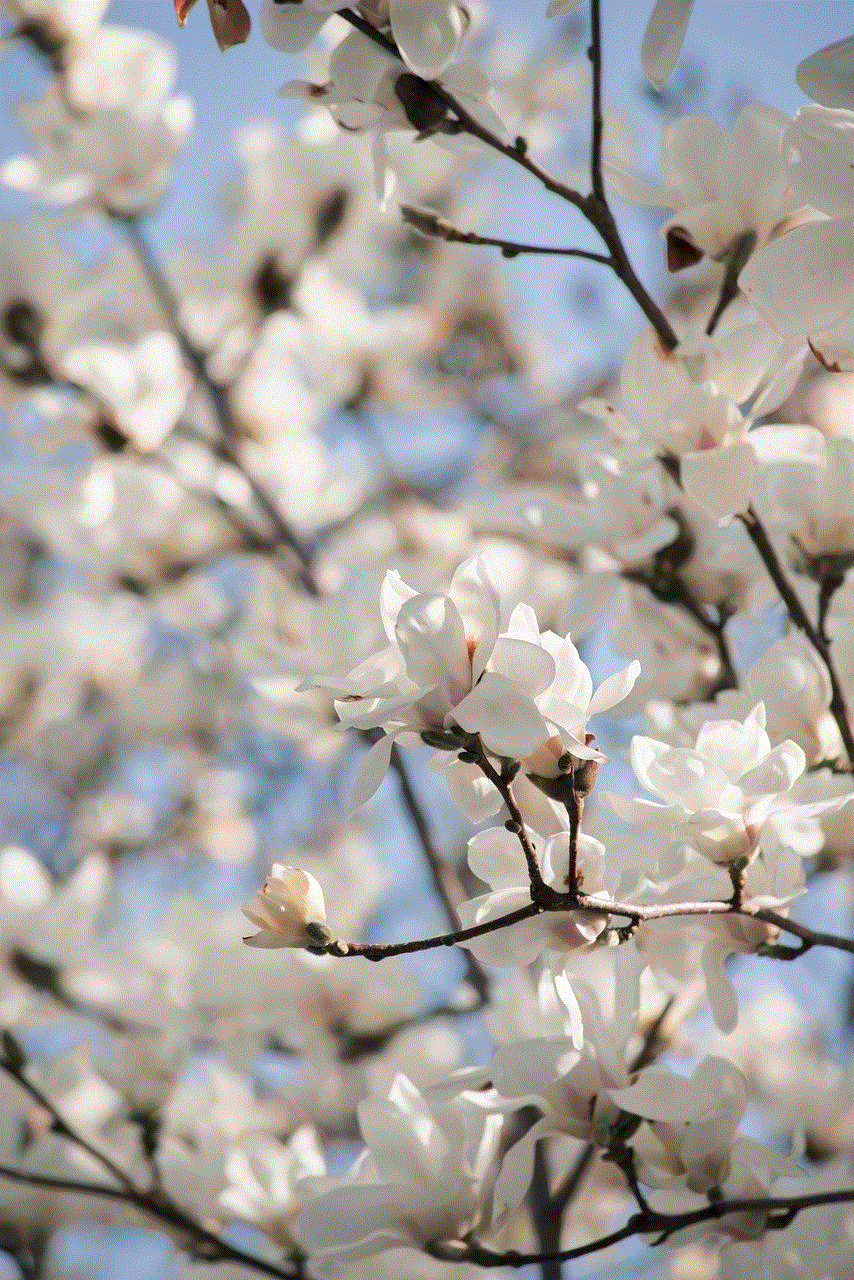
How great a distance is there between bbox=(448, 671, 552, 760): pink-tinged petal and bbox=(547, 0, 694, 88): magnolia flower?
1.05 ft

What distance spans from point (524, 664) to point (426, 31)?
33 cm

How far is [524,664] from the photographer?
1.80 feet

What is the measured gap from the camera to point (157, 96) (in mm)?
1509

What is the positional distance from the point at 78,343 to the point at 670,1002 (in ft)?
3.22

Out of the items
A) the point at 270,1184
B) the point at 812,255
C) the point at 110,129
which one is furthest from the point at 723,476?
the point at 110,129

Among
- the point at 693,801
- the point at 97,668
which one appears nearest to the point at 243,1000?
the point at 693,801

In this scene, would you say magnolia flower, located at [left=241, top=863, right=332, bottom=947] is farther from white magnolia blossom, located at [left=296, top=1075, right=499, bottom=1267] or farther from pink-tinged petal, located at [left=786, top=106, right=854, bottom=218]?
pink-tinged petal, located at [left=786, top=106, right=854, bottom=218]

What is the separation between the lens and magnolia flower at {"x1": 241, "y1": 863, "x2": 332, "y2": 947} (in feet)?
1.85

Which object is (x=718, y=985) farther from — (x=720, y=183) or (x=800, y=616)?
(x=720, y=183)

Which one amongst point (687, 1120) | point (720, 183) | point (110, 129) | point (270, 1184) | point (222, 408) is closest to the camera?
point (687, 1120)

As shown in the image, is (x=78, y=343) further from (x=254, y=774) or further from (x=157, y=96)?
(x=254, y=774)

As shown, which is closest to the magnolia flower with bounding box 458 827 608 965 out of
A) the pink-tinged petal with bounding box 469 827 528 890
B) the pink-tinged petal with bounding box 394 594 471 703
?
the pink-tinged petal with bounding box 469 827 528 890

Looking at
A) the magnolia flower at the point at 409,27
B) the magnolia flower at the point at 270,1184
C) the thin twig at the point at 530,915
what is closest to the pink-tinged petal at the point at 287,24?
the magnolia flower at the point at 409,27

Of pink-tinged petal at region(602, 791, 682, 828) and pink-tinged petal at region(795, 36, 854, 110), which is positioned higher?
pink-tinged petal at region(795, 36, 854, 110)
